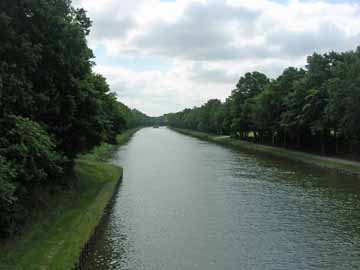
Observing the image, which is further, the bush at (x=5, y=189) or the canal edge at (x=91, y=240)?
the canal edge at (x=91, y=240)

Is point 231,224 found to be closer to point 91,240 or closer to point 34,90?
point 91,240

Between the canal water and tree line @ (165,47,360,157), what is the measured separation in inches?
444

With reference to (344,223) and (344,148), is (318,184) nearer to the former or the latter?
(344,223)

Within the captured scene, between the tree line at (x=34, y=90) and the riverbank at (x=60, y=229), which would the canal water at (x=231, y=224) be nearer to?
the riverbank at (x=60, y=229)

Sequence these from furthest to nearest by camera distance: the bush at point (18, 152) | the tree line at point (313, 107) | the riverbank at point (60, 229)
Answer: the tree line at point (313, 107), the bush at point (18, 152), the riverbank at point (60, 229)

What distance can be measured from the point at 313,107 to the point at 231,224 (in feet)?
128

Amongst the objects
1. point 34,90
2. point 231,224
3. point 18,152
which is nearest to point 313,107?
point 231,224

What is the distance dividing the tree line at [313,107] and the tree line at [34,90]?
32224 mm

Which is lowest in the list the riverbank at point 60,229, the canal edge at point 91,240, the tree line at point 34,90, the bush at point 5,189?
the canal edge at point 91,240

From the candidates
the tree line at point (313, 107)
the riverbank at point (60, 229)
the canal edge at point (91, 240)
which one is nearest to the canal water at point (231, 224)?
the canal edge at point (91, 240)

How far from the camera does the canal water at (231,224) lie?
17219mm

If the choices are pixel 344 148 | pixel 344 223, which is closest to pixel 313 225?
pixel 344 223

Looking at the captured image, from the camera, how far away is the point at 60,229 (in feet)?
63.1

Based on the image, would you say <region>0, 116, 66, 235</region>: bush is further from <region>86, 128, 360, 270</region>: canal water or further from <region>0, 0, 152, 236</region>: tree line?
<region>86, 128, 360, 270</region>: canal water
